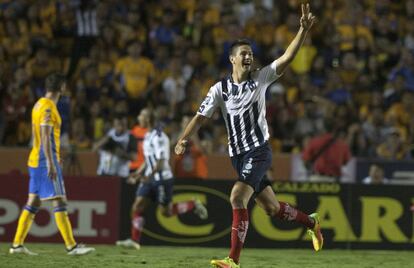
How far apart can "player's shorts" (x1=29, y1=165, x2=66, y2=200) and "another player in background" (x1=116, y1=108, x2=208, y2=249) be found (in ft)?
8.12

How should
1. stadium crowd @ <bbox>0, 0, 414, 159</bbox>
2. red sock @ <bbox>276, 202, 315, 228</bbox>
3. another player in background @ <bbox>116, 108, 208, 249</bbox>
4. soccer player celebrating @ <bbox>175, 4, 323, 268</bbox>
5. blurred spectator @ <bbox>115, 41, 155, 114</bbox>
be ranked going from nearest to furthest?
soccer player celebrating @ <bbox>175, 4, 323, 268</bbox> < red sock @ <bbox>276, 202, 315, 228</bbox> < another player in background @ <bbox>116, 108, 208, 249</bbox> < stadium crowd @ <bbox>0, 0, 414, 159</bbox> < blurred spectator @ <bbox>115, 41, 155, 114</bbox>

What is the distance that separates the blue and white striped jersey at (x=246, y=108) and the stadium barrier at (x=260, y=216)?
5.15 meters

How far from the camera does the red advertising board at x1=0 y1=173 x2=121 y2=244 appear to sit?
15203mm

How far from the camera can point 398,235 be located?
15492mm

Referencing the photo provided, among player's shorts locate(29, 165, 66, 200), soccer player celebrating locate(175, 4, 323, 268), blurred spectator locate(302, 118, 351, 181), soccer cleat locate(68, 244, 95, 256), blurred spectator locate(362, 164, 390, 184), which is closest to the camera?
soccer player celebrating locate(175, 4, 323, 268)

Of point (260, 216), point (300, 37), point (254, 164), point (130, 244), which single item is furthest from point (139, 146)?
point (300, 37)

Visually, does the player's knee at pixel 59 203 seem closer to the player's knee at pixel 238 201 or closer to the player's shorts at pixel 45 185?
the player's shorts at pixel 45 185

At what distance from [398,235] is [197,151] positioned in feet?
11.8

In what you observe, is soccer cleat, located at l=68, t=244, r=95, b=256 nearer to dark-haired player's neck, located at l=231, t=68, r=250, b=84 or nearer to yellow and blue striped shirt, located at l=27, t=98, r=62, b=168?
yellow and blue striped shirt, located at l=27, t=98, r=62, b=168

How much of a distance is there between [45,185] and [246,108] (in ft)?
10.5

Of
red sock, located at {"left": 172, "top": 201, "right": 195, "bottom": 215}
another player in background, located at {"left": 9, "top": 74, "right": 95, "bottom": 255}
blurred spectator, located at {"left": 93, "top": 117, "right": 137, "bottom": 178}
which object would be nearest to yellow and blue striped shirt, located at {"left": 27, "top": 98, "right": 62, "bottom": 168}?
another player in background, located at {"left": 9, "top": 74, "right": 95, "bottom": 255}

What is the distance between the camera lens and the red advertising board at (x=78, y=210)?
1520 cm

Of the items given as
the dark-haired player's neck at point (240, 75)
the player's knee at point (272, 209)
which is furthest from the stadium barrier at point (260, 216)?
the dark-haired player's neck at point (240, 75)

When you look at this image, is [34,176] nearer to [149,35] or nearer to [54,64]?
[54,64]
